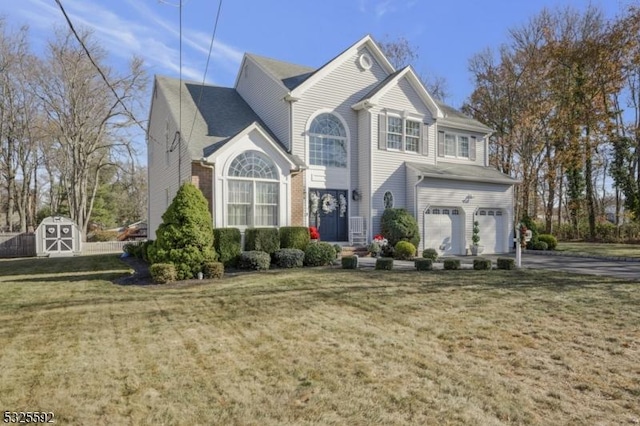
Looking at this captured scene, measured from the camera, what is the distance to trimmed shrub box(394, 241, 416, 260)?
1580 cm

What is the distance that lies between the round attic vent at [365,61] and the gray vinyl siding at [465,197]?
5.62 meters

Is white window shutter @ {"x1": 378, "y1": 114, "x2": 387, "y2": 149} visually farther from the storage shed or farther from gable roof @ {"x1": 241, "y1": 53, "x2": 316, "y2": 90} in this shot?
the storage shed

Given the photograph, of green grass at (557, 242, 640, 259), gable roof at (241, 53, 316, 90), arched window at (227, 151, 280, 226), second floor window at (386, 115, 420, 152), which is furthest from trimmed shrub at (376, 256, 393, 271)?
green grass at (557, 242, 640, 259)

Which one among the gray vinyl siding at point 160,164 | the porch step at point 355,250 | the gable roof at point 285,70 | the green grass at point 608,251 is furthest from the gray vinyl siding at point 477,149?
the gray vinyl siding at point 160,164

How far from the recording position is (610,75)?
2553 centimetres

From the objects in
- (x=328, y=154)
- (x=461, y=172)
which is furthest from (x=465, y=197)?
(x=328, y=154)

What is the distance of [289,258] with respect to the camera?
13.5 metres

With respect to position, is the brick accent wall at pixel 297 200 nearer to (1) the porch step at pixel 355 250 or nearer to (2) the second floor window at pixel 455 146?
(1) the porch step at pixel 355 250

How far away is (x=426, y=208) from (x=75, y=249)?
63.0 ft

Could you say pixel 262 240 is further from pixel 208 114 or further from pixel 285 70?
pixel 285 70

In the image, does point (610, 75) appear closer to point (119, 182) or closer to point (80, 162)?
point (80, 162)

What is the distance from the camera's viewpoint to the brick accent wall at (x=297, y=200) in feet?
50.8

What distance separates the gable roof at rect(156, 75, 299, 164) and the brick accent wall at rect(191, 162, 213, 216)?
42 cm

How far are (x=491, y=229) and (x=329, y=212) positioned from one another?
27.4 feet
